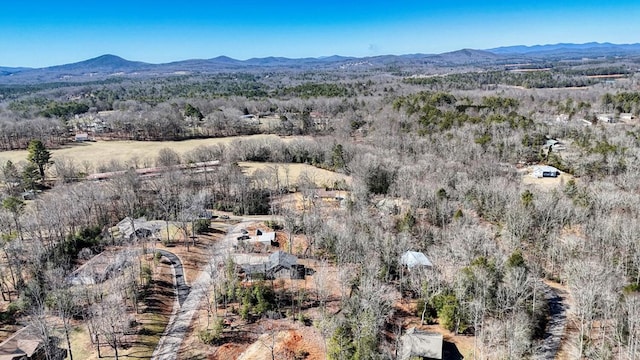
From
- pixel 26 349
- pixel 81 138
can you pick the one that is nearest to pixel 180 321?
pixel 26 349

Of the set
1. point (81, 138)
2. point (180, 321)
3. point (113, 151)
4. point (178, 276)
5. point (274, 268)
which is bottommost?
point (180, 321)

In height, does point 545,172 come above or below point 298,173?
above

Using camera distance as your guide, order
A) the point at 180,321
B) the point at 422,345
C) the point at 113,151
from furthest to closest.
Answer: the point at 113,151, the point at 180,321, the point at 422,345

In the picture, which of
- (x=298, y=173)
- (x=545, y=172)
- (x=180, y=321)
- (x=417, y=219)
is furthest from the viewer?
(x=298, y=173)

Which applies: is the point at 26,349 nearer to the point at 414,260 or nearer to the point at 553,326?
the point at 414,260

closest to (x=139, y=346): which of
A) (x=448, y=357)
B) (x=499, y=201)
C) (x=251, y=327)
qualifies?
(x=251, y=327)

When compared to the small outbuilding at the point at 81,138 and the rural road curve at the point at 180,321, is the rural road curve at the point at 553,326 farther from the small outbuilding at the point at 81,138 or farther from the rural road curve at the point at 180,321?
the small outbuilding at the point at 81,138

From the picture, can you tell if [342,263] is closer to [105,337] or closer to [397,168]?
[105,337]
